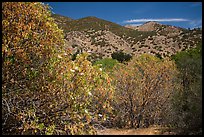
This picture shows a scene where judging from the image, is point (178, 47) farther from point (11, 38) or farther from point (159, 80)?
point (11, 38)

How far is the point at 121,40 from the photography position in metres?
54.7

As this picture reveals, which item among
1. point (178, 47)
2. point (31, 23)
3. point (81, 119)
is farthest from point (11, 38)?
point (178, 47)

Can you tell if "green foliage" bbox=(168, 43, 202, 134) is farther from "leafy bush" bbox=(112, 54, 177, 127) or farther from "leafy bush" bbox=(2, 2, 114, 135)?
"leafy bush" bbox=(2, 2, 114, 135)

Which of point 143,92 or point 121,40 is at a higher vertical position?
point 121,40

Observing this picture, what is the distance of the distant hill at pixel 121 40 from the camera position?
154ft

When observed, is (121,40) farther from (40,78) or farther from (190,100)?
(40,78)

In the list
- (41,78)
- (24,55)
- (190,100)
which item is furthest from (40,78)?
(190,100)

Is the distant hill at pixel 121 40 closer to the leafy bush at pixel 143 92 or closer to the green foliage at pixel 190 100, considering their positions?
the leafy bush at pixel 143 92

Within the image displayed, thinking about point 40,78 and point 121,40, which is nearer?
point 40,78

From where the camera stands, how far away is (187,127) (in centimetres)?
934

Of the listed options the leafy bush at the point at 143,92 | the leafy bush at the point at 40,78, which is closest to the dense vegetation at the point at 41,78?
the leafy bush at the point at 40,78

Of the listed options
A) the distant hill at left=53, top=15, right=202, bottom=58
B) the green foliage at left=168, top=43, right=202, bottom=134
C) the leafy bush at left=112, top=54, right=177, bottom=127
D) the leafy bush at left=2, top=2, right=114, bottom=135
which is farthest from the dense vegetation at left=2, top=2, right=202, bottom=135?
the distant hill at left=53, top=15, right=202, bottom=58

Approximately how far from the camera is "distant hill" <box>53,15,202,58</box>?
47.1 meters

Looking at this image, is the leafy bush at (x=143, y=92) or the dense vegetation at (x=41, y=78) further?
the leafy bush at (x=143, y=92)
